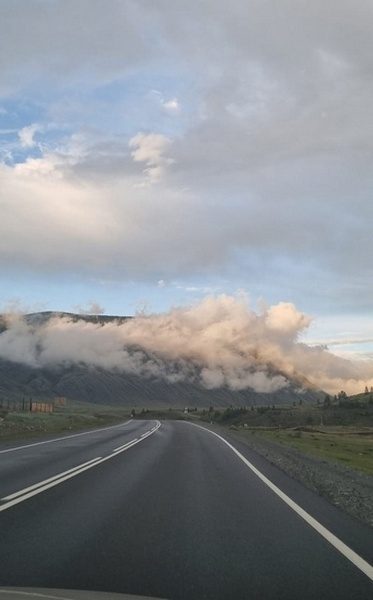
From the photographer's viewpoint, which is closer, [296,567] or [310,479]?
[296,567]

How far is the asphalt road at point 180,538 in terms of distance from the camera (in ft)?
20.6

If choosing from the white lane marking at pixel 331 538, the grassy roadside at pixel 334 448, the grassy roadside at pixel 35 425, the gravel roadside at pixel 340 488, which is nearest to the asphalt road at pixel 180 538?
the white lane marking at pixel 331 538

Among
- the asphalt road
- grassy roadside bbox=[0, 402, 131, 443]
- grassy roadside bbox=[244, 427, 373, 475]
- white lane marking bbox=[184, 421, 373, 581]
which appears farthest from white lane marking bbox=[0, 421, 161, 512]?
grassy roadside bbox=[0, 402, 131, 443]

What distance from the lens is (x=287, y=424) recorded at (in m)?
118

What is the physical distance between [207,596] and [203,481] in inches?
372

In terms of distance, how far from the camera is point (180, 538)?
27.8 ft

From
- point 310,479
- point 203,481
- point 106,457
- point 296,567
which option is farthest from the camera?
point 106,457

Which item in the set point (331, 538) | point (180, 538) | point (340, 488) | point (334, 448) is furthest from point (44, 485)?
point (334, 448)

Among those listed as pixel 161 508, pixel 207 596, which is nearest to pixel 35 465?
pixel 161 508

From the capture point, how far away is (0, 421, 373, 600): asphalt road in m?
6.29

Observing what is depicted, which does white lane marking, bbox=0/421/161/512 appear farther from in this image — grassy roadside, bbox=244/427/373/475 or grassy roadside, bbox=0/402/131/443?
grassy roadside, bbox=0/402/131/443

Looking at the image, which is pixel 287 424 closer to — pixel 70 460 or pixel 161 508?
pixel 70 460

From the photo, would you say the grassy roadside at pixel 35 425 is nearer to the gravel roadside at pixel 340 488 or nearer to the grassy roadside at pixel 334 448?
the grassy roadside at pixel 334 448

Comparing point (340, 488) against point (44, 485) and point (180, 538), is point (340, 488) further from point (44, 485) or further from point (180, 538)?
point (180, 538)
